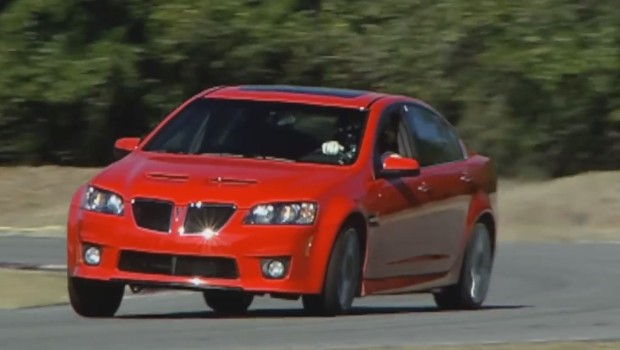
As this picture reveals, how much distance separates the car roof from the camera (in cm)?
1275

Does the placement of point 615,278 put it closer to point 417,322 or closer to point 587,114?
point 417,322

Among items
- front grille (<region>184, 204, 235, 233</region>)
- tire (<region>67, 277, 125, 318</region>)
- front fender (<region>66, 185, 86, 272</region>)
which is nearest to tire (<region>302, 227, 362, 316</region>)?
front grille (<region>184, 204, 235, 233</region>)

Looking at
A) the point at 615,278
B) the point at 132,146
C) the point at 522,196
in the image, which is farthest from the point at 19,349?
the point at 522,196

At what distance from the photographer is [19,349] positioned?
10.1 meters

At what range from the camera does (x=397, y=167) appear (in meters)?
12.3

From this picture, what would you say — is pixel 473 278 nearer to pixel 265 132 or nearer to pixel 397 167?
pixel 397 167

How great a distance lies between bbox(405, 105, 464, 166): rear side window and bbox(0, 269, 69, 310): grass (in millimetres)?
2777

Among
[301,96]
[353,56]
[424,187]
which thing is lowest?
[353,56]

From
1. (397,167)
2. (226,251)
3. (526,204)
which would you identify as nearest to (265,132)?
(397,167)

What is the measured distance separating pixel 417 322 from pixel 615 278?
6.95 m

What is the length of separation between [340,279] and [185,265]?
970 mm

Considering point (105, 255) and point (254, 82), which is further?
point (254, 82)

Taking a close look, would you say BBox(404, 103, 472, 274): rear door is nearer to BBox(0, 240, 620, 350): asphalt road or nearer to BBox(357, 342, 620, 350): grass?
BBox(0, 240, 620, 350): asphalt road

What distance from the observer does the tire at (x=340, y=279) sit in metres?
11.5
